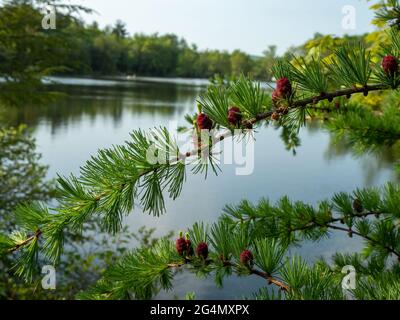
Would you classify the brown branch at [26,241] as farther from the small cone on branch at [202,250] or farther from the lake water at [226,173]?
the lake water at [226,173]

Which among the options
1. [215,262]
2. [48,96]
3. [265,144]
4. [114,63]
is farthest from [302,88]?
[114,63]

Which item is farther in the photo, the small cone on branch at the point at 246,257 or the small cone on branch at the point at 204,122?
the small cone on branch at the point at 246,257

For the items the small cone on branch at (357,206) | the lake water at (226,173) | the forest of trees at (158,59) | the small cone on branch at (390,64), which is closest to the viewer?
the small cone on branch at (390,64)

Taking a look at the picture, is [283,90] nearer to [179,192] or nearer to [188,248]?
[179,192]

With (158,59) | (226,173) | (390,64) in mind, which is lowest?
(226,173)

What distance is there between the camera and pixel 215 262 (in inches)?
39.8

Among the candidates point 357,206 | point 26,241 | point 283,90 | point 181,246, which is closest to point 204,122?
point 283,90

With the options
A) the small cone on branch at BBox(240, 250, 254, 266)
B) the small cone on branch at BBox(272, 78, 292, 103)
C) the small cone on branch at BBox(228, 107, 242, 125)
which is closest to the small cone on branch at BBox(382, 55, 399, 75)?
the small cone on branch at BBox(272, 78, 292, 103)

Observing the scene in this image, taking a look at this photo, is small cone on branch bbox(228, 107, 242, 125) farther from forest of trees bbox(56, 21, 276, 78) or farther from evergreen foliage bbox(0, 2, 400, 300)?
forest of trees bbox(56, 21, 276, 78)

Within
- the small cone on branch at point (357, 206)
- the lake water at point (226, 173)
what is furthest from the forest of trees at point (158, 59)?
the small cone on branch at point (357, 206)

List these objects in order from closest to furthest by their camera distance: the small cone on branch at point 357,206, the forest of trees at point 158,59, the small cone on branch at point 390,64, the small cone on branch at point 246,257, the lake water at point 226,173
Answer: the small cone on branch at point 390,64 → the small cone on branch at point 246,257 → the small cone on branch at point 357,206 → the lake water at point 226,173 → the forest of trees at point 158,59

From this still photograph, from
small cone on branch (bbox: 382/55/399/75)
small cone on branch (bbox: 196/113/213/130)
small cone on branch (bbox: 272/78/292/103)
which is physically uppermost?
small cone on branch (bbox: 382/55/399/75)

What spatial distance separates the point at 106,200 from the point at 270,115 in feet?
1.19
